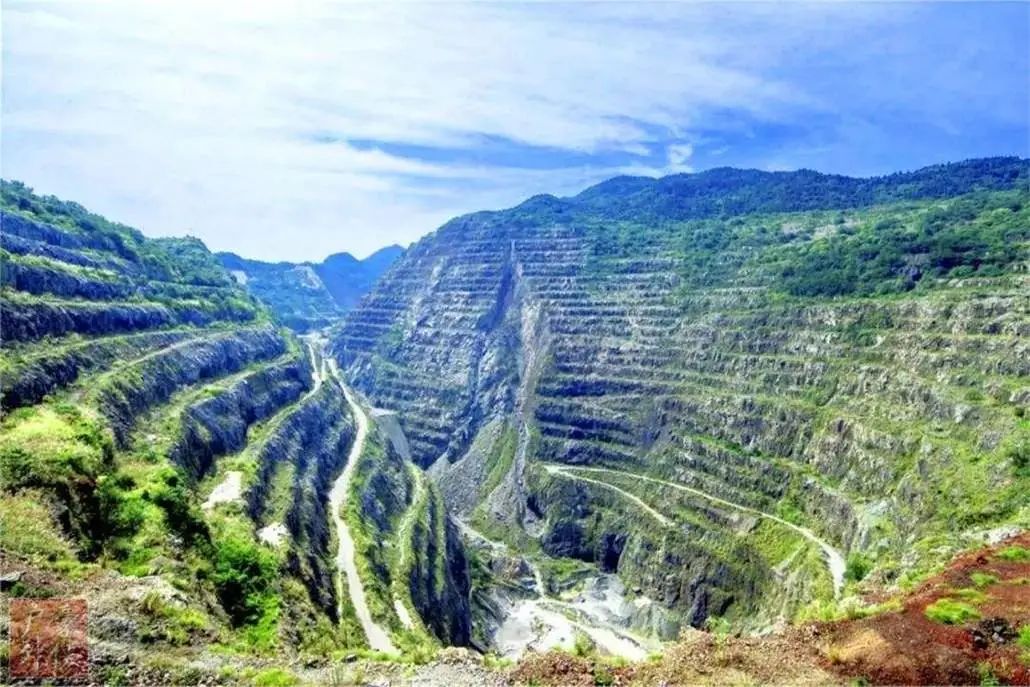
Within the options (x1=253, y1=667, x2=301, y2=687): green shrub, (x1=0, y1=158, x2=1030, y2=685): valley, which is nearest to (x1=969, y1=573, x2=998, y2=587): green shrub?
(x1=0, y1=158, x2=1030, y2=685): valley

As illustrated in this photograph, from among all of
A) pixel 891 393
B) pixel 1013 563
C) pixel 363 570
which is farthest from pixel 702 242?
pixel 1013 563

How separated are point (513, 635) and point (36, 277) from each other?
7456cm

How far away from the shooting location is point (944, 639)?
28750 mm

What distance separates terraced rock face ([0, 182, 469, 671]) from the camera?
37.4 metres

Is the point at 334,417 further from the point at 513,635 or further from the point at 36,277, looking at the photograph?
the point at 36,277

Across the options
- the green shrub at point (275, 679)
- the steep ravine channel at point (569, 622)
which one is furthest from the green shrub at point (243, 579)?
the steep ravine channel at point (569, 622)

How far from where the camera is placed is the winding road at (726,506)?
80.5 meters

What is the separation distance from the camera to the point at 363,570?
76.5 m

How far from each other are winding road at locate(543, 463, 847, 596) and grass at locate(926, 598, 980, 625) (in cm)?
4081

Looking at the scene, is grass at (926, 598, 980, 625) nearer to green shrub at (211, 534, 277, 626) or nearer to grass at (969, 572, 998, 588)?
grass at (969, 572, 998, 588)

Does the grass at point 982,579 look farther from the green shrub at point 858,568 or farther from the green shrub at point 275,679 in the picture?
the green shrub at point 858,568

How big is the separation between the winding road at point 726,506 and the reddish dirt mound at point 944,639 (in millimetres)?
38563

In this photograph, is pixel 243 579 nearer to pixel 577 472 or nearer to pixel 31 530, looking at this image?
pixel 31 530

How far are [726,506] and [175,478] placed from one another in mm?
77373
